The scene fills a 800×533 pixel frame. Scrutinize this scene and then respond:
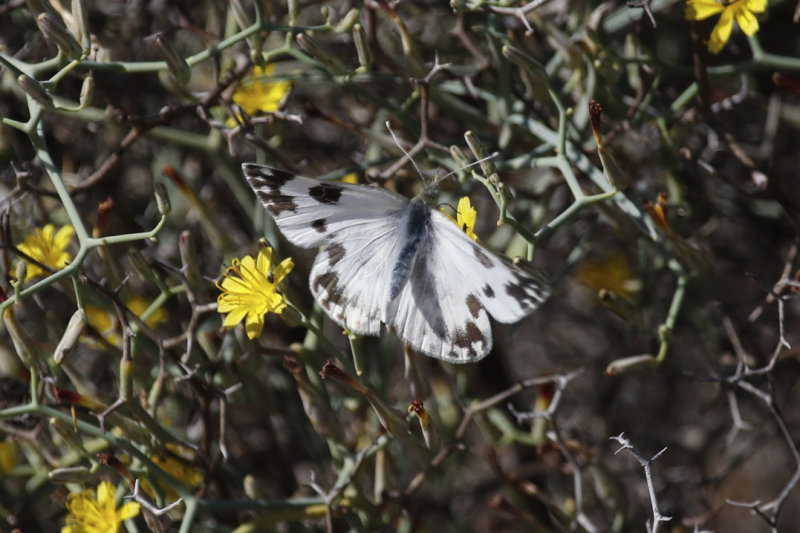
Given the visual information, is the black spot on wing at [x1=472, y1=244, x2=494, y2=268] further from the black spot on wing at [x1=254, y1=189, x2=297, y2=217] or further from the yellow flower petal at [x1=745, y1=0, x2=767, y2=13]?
the yellow flower petal at [x1=745, y1=0, x2=767, y2=13]

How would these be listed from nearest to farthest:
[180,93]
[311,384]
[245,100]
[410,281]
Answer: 1. [410,281]
2. [311,384]
3. [180,93]
4. [245,100]

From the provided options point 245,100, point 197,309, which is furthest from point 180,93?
point 197,309

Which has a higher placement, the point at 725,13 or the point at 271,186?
the point at 725,13

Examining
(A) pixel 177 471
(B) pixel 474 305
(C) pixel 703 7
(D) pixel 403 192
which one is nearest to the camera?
(B) pixel 474 305

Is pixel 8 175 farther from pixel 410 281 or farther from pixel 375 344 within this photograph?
pixel 410 281

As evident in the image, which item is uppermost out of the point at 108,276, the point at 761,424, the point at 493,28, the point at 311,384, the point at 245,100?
the point at 493,28

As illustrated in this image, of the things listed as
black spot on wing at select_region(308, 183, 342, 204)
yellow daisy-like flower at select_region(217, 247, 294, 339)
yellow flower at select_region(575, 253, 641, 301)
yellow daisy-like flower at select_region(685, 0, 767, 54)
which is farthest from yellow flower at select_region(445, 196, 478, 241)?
yellow flower at select_region(575, 253, 641, 301)

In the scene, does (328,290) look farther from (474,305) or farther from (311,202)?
(474,305)

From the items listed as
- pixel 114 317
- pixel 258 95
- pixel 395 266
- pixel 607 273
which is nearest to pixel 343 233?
pixel 395 266
